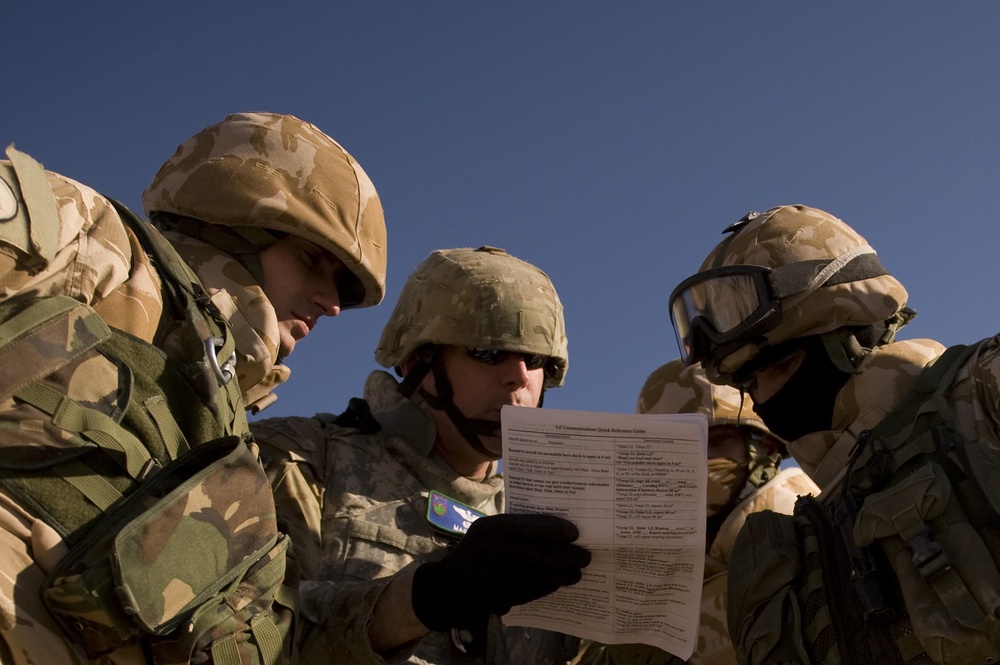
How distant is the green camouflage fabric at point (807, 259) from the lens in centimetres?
416

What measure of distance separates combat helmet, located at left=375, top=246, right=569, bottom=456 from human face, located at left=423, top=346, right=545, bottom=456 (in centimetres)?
3

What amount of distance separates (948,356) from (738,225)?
4.06 ft

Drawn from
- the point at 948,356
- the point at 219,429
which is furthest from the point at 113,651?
the point at 948,356

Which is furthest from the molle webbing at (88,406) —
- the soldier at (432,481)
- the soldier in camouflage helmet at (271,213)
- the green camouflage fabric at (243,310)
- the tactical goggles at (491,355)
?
the tactical goggles at (491,355)

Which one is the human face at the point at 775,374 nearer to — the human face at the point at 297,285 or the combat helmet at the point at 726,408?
the combat helmet at the point at 726,408

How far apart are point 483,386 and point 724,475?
4.50 feet

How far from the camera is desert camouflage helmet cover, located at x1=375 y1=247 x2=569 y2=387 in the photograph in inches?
195

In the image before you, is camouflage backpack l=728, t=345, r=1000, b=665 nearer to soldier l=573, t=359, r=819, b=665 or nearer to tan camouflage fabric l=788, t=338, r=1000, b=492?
tan camouflage fabric l=788, t=338, r=1000, b=492

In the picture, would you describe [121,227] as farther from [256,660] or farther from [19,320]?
[256,660]

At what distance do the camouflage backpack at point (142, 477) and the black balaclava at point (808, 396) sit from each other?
2.25 m

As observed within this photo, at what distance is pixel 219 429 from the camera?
2719 millimetres

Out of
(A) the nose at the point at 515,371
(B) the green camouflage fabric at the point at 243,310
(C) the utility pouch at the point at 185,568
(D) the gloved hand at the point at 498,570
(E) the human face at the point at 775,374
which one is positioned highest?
(A) the nose at the point at 515,371

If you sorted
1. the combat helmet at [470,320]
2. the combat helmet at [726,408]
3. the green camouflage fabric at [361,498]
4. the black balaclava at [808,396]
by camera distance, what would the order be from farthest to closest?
1. the combat helmet at [726,408]
2. the combat helmet at [470,320]
3. the black balaclava at [808,396]
4. the green camouflage fabric at [361,498]

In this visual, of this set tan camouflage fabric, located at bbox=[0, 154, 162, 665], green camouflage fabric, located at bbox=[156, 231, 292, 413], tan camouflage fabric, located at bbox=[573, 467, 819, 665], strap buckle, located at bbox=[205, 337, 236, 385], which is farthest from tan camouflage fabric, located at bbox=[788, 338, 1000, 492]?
tan camouflage fabric, located at bbox=[0, 154, 162, 665]
